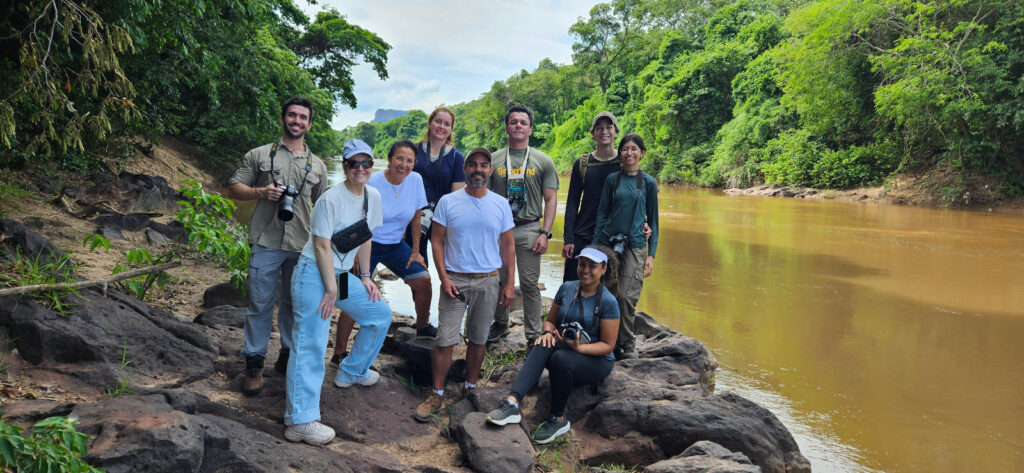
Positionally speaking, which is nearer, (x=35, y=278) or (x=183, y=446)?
(x=183, y=446)

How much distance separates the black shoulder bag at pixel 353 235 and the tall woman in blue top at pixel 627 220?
1899mm

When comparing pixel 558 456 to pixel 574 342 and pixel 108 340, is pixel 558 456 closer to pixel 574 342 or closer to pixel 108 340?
pixel 574 342

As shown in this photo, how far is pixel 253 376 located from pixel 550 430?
1.86 meters

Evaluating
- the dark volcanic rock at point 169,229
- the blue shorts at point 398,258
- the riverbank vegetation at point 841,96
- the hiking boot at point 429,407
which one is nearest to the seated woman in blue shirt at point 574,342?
the hiking boot at point 429,407

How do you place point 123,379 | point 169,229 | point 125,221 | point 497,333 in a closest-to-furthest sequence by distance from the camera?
point 123,379 → point 497,333 → point 125,221 → point 169,229

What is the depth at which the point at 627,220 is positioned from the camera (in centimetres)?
459

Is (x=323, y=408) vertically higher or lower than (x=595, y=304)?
lower

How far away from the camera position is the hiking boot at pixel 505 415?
139 inches

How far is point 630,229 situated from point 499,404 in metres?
1.68

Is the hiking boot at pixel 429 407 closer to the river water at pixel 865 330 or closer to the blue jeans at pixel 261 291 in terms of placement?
the blue jeans at pixel 261 291

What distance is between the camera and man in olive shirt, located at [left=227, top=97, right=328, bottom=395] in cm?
373

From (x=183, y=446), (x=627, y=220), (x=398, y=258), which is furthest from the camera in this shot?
(x=627, y=220)

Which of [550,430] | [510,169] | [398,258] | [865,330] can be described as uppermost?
[510,169]

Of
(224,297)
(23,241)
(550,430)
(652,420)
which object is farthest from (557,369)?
(23,241)
